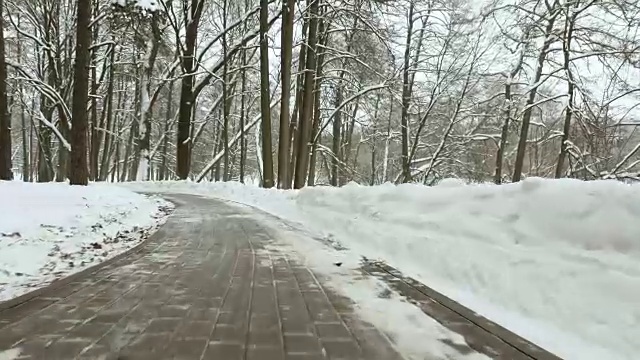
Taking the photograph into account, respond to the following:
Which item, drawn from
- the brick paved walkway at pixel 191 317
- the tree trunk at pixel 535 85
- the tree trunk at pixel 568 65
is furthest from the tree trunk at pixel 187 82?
the brick paved walkway at pixel 191 317

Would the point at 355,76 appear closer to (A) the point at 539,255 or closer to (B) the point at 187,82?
(B) the point at 187,82

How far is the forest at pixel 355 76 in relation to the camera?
16406 millimetres

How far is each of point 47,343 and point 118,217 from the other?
746 centimetres

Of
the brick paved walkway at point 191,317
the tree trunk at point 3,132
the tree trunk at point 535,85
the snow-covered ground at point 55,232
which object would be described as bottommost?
the brick paved walkway at point 191,317

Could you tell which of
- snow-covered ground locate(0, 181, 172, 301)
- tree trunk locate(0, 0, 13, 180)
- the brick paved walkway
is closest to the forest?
tree trunk locate(0, 0, 13, 180)

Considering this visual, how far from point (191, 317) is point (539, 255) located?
10.3 feet

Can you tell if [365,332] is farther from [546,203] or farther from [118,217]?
[118,217]

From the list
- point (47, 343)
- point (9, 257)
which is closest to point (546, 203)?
point (47, 343)

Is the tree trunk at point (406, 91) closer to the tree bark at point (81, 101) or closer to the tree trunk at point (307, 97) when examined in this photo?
the tree trunk at point (307, 97)

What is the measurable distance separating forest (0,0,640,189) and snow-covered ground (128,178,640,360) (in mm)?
10917

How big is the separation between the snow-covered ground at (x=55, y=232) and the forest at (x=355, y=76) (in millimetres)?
4482

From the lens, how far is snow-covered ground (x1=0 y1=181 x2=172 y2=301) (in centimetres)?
577

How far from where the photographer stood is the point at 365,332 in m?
3.87

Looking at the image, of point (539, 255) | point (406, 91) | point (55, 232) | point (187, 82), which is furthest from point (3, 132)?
point (406, 91)
